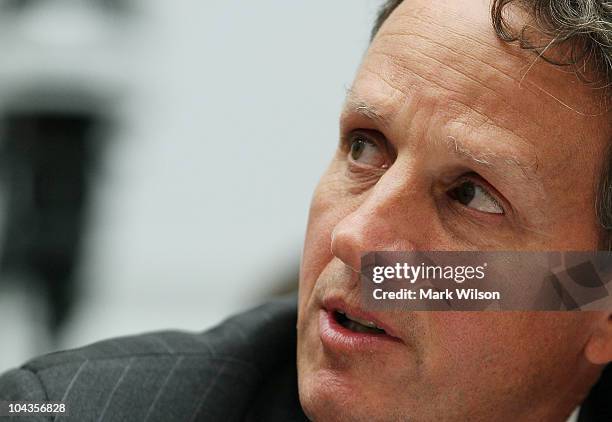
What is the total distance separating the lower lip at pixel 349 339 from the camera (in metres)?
1.78

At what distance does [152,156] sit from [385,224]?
337 cm

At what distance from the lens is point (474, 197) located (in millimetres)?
1862

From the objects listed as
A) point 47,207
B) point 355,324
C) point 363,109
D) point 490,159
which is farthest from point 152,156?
point 490,159

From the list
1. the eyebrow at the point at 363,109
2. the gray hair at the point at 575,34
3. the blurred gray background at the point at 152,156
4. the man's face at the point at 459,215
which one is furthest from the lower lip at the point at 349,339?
the blurred gray background at the point at 152,156

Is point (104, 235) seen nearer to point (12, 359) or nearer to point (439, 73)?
point (12, 359)

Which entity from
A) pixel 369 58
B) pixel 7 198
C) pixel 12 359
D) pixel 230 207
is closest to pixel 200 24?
pixel 230 207

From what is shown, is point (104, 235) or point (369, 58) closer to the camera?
point (369, 58)

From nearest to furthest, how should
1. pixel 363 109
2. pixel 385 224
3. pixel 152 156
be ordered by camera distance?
pixel 385 224 → pixel 363 109 → pixel 152 156

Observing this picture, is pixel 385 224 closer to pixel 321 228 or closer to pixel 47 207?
pixel 321 228

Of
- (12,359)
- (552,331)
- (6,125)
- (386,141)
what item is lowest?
(12,359)

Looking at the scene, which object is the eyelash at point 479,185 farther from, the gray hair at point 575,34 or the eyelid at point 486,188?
the gray hair at point 575,34

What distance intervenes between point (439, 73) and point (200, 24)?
371cm

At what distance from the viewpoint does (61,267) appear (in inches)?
171

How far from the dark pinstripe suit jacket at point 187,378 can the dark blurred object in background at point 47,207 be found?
7.24 ft
